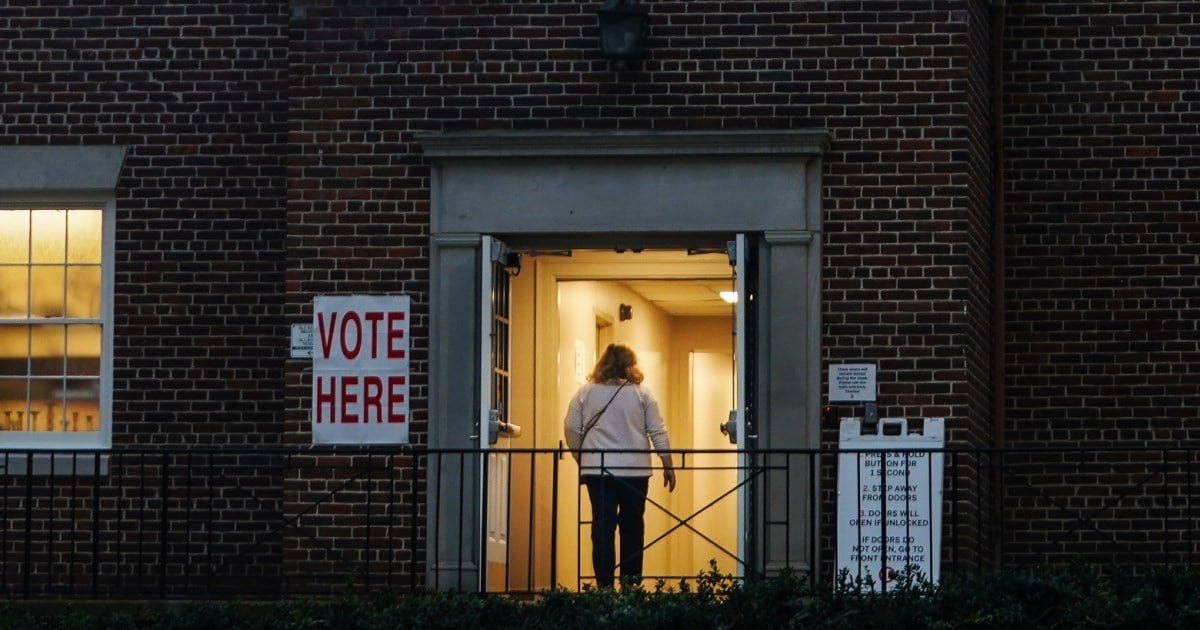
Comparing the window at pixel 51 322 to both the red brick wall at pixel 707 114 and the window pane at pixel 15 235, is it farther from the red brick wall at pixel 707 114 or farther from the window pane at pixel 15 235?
the red brick wall at pixel 707 114

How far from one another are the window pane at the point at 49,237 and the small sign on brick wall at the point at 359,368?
7.04 feet

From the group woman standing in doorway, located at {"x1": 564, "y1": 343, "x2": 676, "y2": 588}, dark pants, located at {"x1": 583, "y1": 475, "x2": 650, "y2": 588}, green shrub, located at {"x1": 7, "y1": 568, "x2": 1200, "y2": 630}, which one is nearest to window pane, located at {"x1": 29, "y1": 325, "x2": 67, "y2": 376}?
green shrub, located at {"x1": 7, "y1": 568, "x2": 1200, "y2": 630}

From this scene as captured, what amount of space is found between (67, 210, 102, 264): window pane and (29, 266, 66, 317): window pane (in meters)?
0.14

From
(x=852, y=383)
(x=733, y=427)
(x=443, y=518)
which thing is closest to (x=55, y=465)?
(x=443, y=518)

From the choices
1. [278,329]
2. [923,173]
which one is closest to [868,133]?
Result: [923,173]

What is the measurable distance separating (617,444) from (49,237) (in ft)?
13.7

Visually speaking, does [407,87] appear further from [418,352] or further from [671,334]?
[671,334]

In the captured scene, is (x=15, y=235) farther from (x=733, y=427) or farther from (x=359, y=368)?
(x=733, y=427)

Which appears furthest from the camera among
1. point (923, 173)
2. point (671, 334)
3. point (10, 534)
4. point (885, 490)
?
point (671, 334)

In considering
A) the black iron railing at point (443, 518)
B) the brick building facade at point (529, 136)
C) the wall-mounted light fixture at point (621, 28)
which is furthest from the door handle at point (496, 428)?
the wall-mounted light fixture at point (621, 28)

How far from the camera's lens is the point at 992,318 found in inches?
567

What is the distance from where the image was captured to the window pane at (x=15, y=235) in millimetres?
14719

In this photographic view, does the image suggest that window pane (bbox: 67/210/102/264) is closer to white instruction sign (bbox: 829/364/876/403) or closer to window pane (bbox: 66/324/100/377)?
window pane (bbox: 66/324/100/377)

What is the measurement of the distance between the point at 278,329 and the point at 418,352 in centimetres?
133
